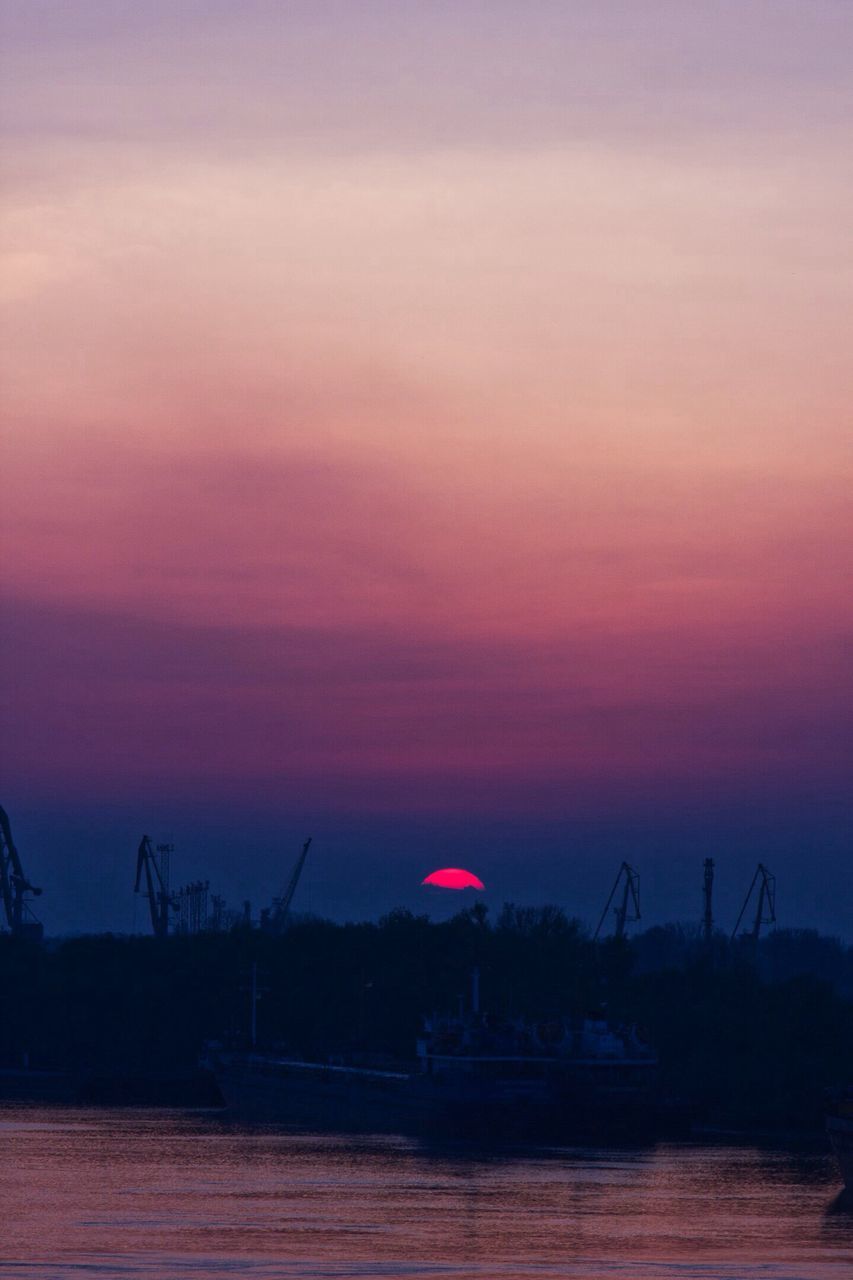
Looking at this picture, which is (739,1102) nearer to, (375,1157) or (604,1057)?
(604,1057)

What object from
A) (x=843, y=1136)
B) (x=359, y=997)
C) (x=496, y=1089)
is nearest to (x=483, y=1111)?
(x=496, y=1089)

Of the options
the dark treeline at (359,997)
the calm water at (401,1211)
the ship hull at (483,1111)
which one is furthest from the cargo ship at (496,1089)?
the dark treeline at (359,997)

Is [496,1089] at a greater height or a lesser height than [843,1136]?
greater

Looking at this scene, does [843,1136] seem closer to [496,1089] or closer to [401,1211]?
[401,1211]

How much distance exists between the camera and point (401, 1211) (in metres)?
80.1

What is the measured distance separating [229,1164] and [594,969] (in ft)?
298

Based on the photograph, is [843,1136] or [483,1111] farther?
[483,1111]

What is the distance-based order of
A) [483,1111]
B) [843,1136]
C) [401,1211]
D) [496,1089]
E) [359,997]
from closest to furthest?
[401,1211]
[843,1136]
[483,1111]
[496,1089]
[359,997]

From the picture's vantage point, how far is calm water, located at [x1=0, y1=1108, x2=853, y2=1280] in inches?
2562

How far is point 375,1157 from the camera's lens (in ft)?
346

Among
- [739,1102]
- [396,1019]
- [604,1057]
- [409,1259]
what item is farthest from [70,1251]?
[396,1019]

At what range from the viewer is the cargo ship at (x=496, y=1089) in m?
120

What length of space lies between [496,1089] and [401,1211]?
4316 cm

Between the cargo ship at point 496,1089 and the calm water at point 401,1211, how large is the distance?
22.7 feet
